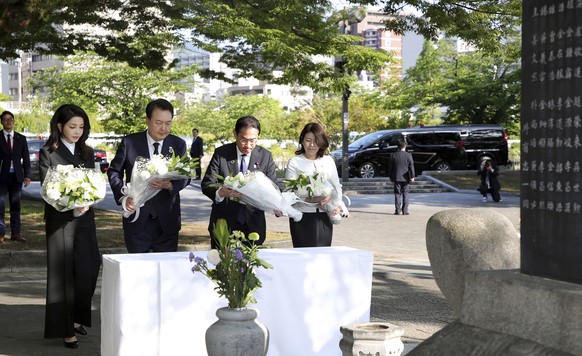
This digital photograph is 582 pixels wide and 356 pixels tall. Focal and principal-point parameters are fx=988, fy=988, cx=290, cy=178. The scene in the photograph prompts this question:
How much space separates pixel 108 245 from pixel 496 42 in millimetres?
6383

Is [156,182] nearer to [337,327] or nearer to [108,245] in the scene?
[337,327]

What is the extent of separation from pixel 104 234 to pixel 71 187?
7615mm

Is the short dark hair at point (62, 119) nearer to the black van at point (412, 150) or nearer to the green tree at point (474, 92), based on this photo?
the black van at point (412, 150)

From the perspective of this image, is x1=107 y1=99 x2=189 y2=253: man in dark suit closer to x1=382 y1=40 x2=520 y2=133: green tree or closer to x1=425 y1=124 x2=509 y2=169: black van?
x1=425 y1=124 x2=509 y2=169: black van

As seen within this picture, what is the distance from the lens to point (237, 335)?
6.21 m

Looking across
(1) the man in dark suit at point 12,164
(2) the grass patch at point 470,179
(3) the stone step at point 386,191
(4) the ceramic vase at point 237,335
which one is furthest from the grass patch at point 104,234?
(2) the grass patch at point 470,179

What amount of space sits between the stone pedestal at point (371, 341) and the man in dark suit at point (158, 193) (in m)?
2.48

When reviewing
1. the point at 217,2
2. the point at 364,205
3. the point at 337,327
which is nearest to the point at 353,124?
the point at 364,205

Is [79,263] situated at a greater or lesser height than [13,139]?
lesser

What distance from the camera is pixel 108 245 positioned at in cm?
1396

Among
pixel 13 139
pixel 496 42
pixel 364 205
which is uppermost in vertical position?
pixel 496 42

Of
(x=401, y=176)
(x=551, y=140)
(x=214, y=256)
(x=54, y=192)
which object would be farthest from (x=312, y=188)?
(x=401, y=176)

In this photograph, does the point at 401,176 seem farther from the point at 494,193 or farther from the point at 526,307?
the point at 526,307

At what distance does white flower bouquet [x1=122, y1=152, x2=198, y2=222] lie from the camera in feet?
26.2
